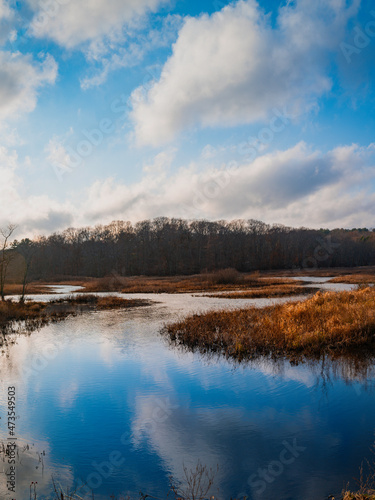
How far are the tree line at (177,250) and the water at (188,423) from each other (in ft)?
238

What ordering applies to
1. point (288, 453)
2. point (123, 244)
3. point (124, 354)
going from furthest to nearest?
point (123, 244), point (124, 354), point (288, 453)

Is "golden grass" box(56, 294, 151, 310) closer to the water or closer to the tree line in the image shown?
the water

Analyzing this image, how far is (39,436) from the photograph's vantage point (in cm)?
716

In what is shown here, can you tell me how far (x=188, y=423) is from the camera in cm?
757

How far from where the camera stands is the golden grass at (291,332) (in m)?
12.9

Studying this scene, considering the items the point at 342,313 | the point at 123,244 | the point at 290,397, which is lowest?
the point at 290,397

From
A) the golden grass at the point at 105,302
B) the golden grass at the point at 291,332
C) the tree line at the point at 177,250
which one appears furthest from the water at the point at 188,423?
the tree line at the point at 177,250

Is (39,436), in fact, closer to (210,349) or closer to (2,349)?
(210,349)

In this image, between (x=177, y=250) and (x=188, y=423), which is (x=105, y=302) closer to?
(x=188, y=423)

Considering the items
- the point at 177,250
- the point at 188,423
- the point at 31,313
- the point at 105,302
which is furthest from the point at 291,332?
the point at 177,250

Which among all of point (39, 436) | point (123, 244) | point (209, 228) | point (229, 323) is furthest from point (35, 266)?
point (39, 436)

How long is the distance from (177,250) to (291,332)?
3117 inches

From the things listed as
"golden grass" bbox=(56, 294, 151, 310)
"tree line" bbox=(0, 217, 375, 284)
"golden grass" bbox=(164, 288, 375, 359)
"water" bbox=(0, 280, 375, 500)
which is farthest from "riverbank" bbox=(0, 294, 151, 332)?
"tree line" bbox=(0, 217, 375, 284)

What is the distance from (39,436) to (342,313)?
43.0 feet
